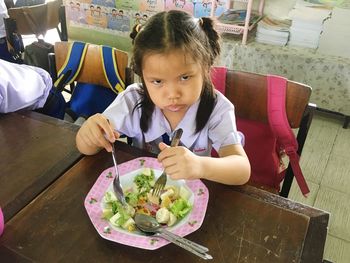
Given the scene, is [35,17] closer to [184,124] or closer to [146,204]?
[184,124]

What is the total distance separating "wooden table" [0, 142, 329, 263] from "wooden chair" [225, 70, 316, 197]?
42 cm

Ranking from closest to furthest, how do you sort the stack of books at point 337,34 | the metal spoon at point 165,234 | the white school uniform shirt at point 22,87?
1. the metal spoon at point 165,234
2. the white school uniform shirt at point 22,87
3. the stack of books at point 337,34

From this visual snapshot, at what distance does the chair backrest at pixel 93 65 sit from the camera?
1.34 meters

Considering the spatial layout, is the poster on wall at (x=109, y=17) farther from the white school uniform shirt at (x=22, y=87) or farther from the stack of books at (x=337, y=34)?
the white school uniform shirt at (x=22, y=87)

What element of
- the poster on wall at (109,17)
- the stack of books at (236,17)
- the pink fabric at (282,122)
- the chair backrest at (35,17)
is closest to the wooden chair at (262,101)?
the pink fabric at (282,122)

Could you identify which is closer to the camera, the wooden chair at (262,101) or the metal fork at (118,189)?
the metal fork at (118,189)

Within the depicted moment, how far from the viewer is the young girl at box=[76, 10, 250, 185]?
0.78 metres

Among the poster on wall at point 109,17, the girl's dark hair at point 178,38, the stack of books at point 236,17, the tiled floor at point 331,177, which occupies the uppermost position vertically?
the girl's dark hair at point 178,38

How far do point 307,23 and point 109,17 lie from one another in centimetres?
207

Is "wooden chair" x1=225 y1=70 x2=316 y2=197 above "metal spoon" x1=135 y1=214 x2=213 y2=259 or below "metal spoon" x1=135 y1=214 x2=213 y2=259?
above

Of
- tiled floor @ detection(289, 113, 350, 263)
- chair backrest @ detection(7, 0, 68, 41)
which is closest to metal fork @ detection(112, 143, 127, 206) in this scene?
tiled floor @ detection(289, 113, 350, 263)

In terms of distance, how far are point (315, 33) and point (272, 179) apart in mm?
1507

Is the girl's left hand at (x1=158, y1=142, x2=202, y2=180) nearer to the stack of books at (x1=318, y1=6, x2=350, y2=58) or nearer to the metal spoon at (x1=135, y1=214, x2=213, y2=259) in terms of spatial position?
the metal spoon at (x1=135, y1=214, x2=213, y2=259)

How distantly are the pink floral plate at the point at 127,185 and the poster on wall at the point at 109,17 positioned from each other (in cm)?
245
